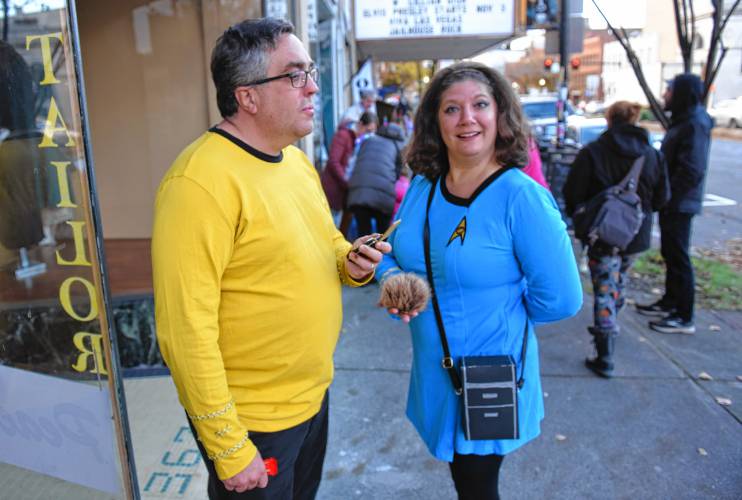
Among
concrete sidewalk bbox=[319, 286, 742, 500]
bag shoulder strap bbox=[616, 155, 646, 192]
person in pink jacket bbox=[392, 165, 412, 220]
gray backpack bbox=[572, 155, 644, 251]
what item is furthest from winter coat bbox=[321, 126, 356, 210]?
bag shoulder strap bbox=[616, 155, 646, 192]

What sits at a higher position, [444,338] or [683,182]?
[683,182]

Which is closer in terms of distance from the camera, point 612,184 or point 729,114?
point 612,184

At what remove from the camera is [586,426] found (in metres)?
3.43

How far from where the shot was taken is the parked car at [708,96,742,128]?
2705 centimetres

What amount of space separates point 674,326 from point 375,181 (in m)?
2.84

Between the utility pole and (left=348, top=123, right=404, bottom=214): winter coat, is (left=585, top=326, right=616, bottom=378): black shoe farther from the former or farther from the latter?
the utility pole

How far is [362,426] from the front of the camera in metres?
3.45

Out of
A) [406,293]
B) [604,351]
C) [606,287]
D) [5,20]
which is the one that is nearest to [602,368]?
[604,351]

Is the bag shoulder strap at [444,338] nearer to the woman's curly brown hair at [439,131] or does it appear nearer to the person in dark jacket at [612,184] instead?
the woman's curly brown hair at [439,131]

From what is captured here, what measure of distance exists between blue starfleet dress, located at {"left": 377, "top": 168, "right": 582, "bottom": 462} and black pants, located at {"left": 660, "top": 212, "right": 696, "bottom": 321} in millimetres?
3132

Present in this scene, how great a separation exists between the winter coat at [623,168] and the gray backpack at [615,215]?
2.4 inches

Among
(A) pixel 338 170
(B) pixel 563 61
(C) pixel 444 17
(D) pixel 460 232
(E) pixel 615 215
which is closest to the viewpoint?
(D) pixel 460 232

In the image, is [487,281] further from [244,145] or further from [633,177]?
[633,177]

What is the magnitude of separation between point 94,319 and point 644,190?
139 inches
